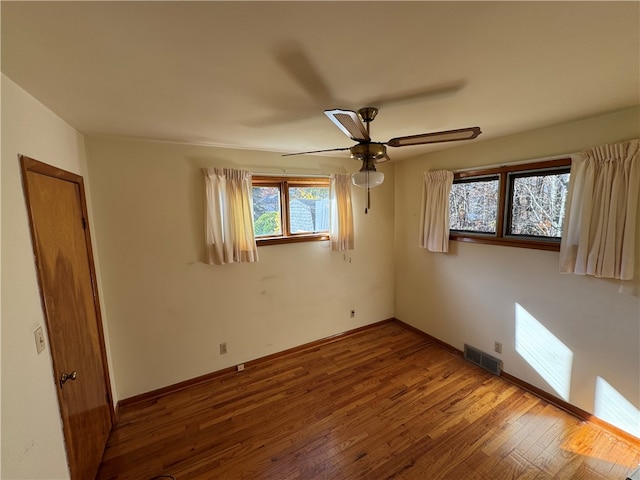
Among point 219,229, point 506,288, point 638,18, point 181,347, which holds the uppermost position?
point 638,18

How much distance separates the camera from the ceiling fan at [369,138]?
1318 mm

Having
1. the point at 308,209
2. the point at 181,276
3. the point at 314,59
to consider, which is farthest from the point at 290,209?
the point at 314,59

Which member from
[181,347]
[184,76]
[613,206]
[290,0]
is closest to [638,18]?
[290,0]

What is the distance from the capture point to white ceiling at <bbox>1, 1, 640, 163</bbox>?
0.84 meters

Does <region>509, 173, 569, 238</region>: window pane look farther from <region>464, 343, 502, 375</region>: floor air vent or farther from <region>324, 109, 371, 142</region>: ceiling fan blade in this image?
<region>324, 109, 371, 142</region>: ceiling fan blade

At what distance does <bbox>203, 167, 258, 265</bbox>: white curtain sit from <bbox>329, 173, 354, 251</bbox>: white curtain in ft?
3.21

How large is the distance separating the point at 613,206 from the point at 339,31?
7.37 ft

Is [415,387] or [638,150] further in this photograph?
[415,387]

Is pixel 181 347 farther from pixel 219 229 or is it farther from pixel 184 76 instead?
pixel 184 76

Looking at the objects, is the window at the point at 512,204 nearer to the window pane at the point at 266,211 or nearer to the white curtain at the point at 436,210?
the white curtain at the point at 436,210

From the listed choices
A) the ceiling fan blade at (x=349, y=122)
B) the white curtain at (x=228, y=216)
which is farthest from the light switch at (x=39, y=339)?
the ceiling fan blade at (x=349, y=122)

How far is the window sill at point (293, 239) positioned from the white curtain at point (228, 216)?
0.15 m

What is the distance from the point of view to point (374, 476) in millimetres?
1721

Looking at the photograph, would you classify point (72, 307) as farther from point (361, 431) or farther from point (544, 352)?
point (544, 352)
